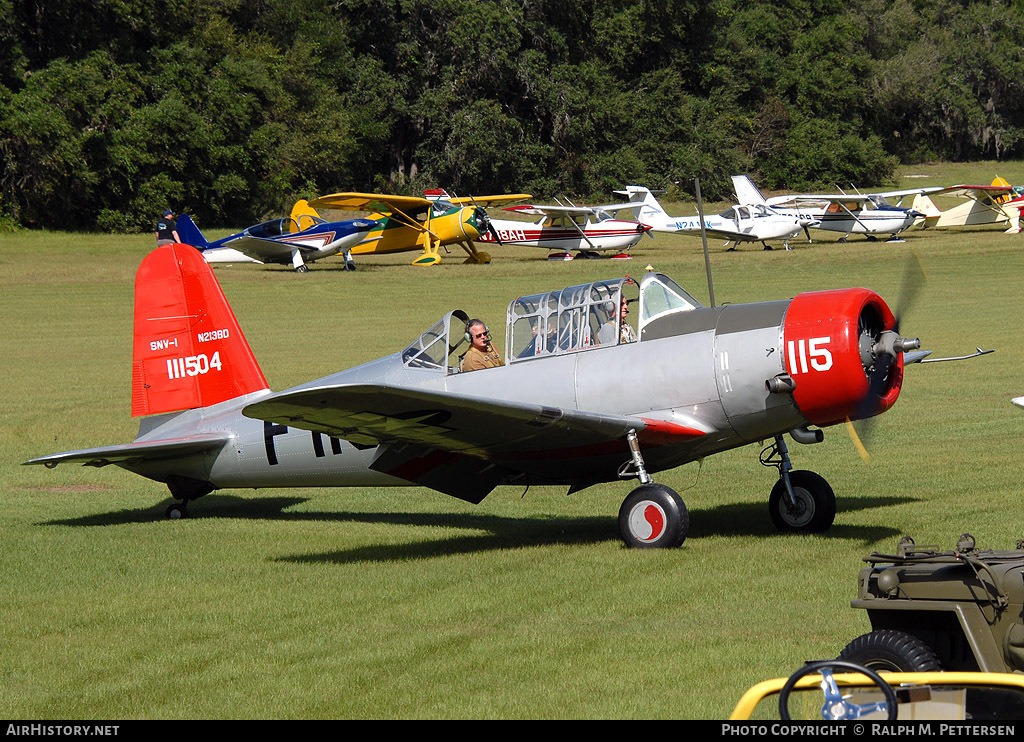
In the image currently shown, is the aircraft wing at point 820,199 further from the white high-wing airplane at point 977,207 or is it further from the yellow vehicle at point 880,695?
the yellow vehicle at point 880,695

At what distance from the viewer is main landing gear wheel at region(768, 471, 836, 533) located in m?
9.29

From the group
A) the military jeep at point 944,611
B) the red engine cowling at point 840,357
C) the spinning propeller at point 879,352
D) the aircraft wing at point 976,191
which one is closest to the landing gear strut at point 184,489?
the red engine cowling at point 840,357

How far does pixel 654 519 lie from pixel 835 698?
17.8 feet

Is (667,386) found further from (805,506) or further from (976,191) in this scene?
(976,191)

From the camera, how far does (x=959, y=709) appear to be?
3.52 metres

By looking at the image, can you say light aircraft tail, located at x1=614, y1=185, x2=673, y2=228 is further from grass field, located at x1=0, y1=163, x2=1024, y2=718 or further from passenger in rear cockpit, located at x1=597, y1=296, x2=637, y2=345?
passenger in rear cockpit, located at x1=597, y1=296, x2=637, y2=345

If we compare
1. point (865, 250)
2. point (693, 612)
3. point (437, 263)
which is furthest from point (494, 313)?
point (693, 612)

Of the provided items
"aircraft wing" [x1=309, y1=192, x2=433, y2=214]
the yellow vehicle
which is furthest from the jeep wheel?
"aircraft wing" [x1=309, y1=192, x2=433, y2=214]

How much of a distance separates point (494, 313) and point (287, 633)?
2256 centimetres

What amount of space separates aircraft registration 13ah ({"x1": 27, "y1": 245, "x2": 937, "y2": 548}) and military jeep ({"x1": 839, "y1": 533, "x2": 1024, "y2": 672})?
3.83 m

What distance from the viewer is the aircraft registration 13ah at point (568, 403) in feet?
27.7

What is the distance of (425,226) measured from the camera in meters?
41.8

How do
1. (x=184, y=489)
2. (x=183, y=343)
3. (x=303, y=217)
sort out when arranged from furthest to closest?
1. (x=303, y=217)
2. (x=183, y=343)
3. (x=184, y=489)

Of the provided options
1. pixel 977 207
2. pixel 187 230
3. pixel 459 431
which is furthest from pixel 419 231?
pixel 459 431
